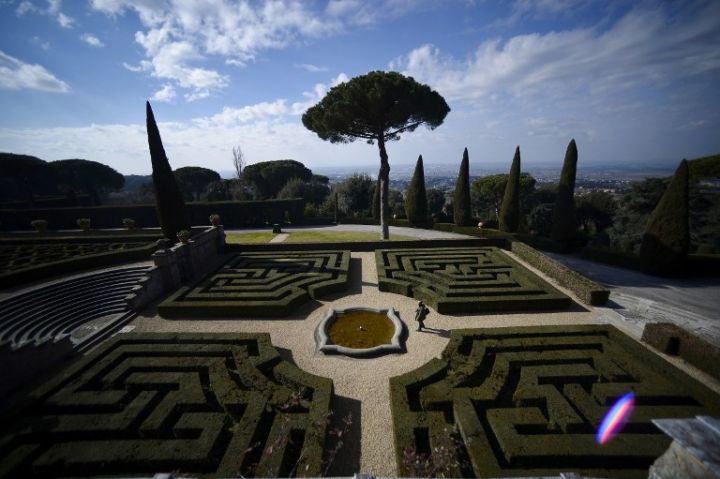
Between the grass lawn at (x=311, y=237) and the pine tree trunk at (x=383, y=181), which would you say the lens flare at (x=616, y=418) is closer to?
the pine tree trunk at (x=383, y=181)

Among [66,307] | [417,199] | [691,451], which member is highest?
[417,199]

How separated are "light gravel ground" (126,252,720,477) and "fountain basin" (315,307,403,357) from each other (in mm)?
360

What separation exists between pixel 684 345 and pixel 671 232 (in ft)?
38.4

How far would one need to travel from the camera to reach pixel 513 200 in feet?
93.1

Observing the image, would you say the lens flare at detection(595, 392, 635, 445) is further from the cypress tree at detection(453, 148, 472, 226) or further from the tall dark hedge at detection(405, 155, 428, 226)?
the tall dark hedge at detection(405, 155, 428, 226)

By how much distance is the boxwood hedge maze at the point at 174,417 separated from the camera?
7.05 metres

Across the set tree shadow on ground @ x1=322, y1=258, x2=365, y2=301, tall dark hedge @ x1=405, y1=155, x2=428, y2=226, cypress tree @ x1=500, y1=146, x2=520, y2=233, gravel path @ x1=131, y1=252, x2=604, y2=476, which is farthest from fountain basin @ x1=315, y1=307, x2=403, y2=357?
tall dark hedge @ x1=405, y1=155, x2=428, y2=226

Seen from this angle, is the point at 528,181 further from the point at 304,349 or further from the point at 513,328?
the point at 304,349

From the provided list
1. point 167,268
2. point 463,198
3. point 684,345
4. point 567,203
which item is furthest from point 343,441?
point 463,198

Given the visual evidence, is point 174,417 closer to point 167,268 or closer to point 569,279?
point 167,268

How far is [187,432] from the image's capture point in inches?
314

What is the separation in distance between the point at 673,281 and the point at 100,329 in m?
31.6

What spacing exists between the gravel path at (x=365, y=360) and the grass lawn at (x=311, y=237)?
12.5 meters

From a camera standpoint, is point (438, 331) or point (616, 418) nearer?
point (616, 418)
